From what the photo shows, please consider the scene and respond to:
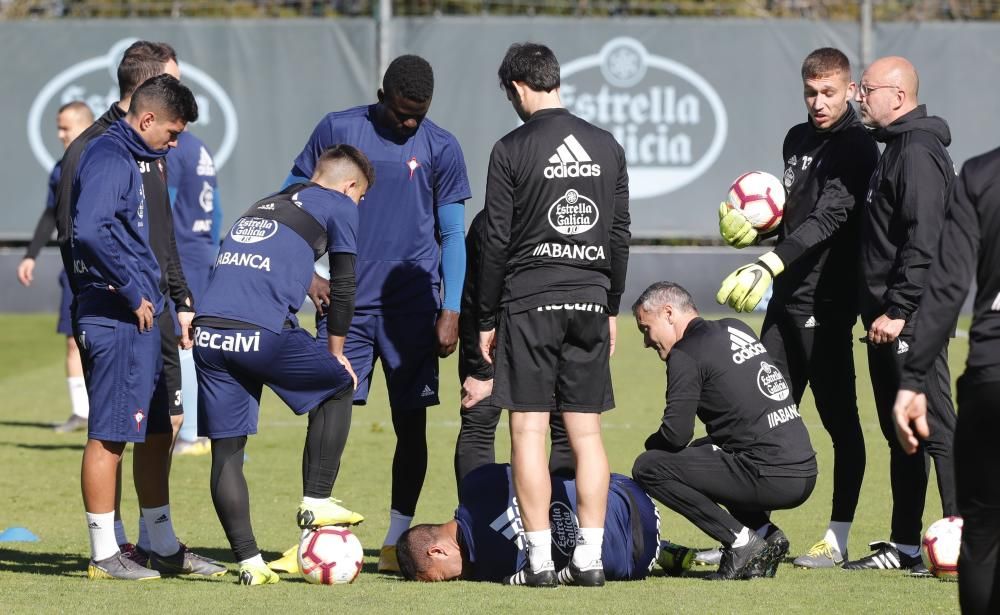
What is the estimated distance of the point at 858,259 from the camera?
6551 mm

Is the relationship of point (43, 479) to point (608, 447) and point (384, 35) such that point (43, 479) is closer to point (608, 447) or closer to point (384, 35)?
point (608, 447)

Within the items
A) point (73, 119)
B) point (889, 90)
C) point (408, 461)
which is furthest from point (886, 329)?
point (73, 119)

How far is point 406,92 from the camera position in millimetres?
6395

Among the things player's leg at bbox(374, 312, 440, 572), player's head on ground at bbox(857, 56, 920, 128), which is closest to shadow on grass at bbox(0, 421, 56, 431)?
player's leg at bbox(374, 312, 440, 572)

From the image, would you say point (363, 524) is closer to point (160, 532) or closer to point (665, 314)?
point (160, 532)

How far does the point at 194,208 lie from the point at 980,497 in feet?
22.5

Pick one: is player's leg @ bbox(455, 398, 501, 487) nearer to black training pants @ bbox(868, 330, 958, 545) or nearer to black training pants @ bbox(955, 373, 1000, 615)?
black training pants @ bbox(868, 330, 958, 545)

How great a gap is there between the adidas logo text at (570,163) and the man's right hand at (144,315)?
1763 mm

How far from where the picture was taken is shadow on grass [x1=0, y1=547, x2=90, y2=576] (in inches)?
249

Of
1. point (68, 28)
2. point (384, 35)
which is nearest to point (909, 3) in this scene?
point (384, 35)

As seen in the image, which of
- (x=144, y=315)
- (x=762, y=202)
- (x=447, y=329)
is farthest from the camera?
(x=762, y=202)

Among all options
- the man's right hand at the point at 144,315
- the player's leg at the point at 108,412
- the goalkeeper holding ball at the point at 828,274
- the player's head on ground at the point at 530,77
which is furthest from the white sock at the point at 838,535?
the man's right hand at the point at 144,315

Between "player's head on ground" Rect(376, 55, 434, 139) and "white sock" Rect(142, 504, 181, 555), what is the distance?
2041 millimetres

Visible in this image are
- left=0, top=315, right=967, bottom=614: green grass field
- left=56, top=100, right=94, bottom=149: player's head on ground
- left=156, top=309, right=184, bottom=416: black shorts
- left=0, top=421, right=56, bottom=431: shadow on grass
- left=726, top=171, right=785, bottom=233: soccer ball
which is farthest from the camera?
left=0, top=421, right=56, bottom=431: shadow on grass
